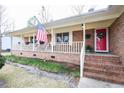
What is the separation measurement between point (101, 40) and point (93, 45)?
767 millimetres

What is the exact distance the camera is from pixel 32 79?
304 inches

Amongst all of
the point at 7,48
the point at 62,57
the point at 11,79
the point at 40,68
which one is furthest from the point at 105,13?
the point at 7,48

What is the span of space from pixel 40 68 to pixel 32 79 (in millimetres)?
1332

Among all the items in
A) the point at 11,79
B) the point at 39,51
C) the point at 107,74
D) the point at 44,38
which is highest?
the point at 44,38

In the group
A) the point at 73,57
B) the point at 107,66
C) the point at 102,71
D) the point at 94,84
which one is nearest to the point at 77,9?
the point at 73,57

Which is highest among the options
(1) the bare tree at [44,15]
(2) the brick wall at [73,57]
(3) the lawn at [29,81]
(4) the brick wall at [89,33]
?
(1) the bare tree at [44,15]

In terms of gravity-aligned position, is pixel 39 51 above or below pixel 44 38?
below

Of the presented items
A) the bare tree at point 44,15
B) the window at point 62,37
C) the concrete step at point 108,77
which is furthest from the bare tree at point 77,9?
the concrete step at point 108,77

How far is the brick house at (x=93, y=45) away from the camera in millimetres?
6757

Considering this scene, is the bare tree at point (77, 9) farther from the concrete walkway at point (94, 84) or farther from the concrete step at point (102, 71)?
the concrete walkway at point (94, 84)

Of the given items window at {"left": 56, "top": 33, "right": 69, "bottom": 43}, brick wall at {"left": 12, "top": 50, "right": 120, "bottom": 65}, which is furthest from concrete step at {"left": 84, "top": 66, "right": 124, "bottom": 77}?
window at {"left": 56, "top": 33, "right": 69, "bottom": 43}

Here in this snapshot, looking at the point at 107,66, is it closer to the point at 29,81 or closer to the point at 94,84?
the point at 94,84

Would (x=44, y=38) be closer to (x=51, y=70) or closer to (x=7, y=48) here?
(x=51, y=70)

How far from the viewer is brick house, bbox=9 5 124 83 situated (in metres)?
6.76
